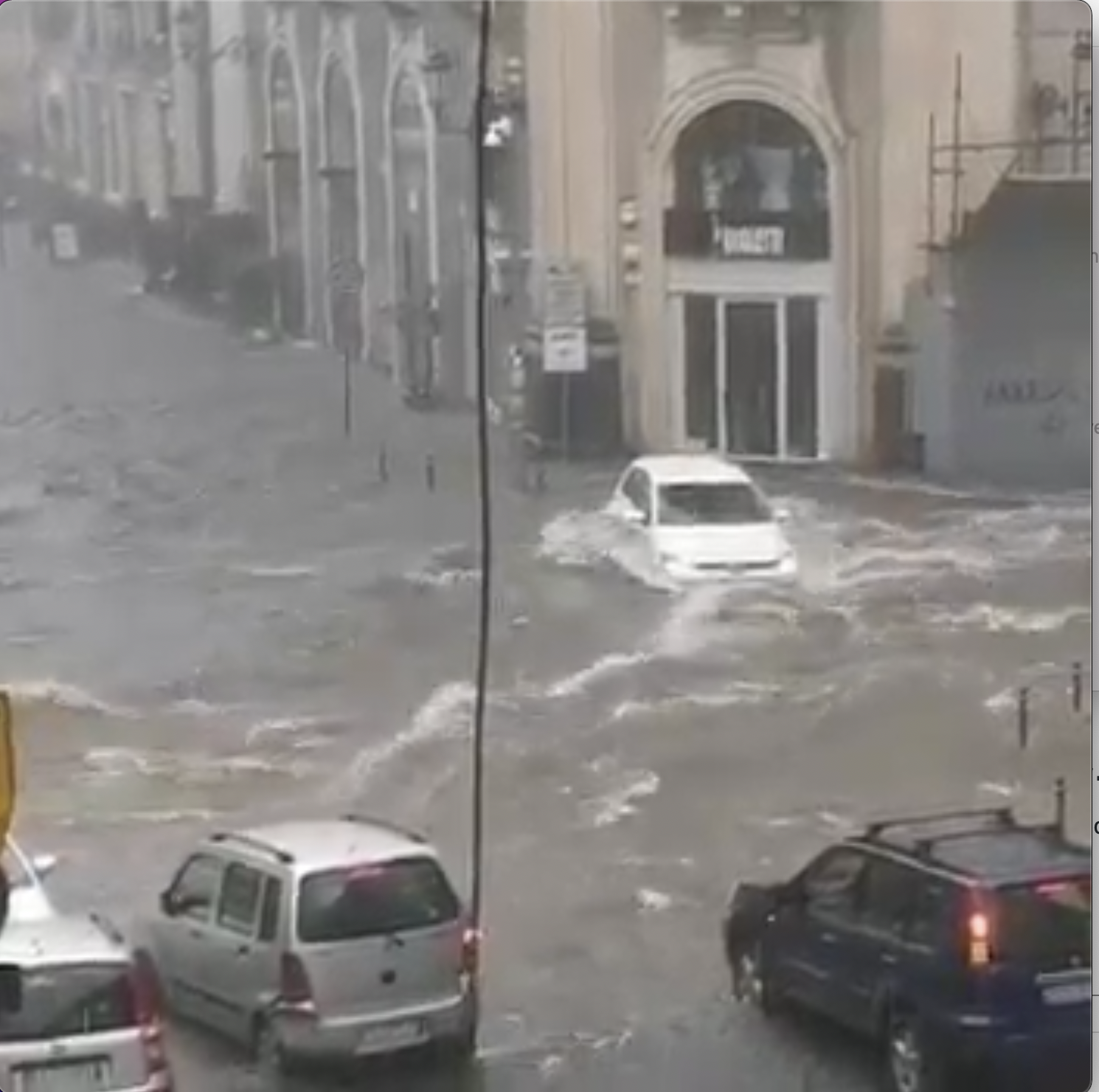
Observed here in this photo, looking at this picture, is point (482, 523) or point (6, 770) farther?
point (482, 523)

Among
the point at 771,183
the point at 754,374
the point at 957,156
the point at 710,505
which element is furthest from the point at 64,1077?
the point at 957,156

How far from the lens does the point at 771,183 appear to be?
109 inches

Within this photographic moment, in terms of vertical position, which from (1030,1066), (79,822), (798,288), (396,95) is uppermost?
(396,95)

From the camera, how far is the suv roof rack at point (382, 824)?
2814 mm

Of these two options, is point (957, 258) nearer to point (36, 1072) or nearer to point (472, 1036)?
point (472, 1036)

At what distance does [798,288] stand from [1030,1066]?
708 millimetres

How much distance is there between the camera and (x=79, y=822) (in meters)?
2.80

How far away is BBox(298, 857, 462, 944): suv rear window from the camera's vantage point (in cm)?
274

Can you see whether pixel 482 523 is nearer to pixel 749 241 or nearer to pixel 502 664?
pixel 502 664

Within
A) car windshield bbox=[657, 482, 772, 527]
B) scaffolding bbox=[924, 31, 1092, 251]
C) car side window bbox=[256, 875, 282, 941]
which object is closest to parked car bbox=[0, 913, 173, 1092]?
car side window bbox=[256, 875, 282, 941]

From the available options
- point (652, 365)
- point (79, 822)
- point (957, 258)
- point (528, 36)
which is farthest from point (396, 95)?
point (79, 822)

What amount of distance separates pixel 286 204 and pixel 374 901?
2.06 feet

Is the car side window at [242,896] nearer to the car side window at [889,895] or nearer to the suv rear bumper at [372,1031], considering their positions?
the suv rear bumper at [372,1031]

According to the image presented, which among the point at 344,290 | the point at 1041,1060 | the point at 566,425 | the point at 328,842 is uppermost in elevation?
the point at 344,290
